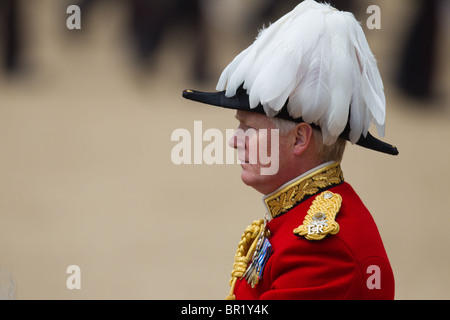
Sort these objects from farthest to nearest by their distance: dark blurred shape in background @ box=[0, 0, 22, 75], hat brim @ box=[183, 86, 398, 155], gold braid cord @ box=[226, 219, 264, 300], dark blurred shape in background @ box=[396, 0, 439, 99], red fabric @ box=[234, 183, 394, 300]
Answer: dark blurred shape in background @ box=[0, 0, 22, 75] → dark blurred shape in background @ box=[396, 0, 439, 99] → gold braid cord @ box=[226, 219, 264, 300] → hat brim @ box=[183, 86, 398, 155] → red fabric @ box=[234, 183, 394, 300]

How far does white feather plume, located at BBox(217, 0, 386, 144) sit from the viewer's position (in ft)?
6.13

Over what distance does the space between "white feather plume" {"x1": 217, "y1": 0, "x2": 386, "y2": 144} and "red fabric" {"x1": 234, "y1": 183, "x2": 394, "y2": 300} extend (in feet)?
0.72

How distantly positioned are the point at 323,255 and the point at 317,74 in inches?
17.2


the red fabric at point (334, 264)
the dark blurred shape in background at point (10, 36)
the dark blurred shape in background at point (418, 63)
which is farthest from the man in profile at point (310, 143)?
the dark blurred shape in background at point (10, 36)

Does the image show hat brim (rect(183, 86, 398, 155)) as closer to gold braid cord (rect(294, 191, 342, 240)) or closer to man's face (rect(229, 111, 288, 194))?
man's face (rect(229, 111, 288, 194))

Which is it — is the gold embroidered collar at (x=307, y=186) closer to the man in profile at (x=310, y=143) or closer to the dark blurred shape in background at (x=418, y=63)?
the man in profile at (x=310, y=143)

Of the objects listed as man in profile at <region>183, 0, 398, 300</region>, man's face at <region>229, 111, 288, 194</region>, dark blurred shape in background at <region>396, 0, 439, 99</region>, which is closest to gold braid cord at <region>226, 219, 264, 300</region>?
man in profile at <region>183, 0, 398, 300</region>

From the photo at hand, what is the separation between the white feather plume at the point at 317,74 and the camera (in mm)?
1867

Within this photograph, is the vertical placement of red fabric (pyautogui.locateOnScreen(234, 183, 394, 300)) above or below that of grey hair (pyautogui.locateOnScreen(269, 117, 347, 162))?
below

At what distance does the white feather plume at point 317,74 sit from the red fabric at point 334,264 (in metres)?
0.22

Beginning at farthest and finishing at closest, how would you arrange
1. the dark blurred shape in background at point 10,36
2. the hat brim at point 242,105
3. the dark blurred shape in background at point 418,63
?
the dark blurred shape in background at point 10,36 → the dark blurred shape in background at point 418,63 → the hat brim at point 242,105
